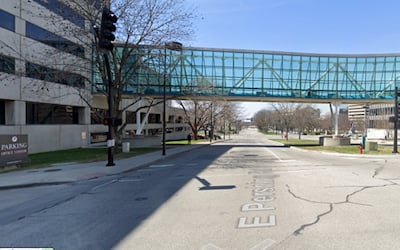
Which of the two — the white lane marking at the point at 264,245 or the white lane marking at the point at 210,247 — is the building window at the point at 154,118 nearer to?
the white lane marking at the point at 210,247

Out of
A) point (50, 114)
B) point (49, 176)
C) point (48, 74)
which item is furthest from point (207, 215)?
point (50, 114)

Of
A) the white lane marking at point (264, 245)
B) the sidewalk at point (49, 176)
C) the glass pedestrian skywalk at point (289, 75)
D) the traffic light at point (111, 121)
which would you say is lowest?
the sidewalk at point (49, 176)

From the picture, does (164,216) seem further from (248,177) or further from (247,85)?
(247,85)

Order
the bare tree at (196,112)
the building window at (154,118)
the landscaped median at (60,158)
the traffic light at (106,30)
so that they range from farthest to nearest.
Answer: the bare tree at (196,112) < the building window at (154,118) < the landscaped median at (60,158) < the traffic light at (106,30)

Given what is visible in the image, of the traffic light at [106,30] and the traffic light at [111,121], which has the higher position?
the traffic light at [106,30]

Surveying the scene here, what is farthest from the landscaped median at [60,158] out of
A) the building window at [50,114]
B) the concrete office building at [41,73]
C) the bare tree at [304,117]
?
the bare tree at [304,117]

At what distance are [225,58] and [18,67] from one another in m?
26.1

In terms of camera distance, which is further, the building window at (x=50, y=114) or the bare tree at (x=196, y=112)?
the bare tree at (x=196, y=112)

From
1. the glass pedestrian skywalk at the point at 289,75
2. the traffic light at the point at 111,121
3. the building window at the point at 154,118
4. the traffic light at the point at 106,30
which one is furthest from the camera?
the building window at the point at 154,118

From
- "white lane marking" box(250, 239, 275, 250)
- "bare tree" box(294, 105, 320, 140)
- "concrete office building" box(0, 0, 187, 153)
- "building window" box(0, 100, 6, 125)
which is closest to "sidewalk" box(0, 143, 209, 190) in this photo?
"white lane marking" box(250, 239, 275, 250)

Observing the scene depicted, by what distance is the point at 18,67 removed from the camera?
22016 millimetres

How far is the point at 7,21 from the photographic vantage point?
21.3 m

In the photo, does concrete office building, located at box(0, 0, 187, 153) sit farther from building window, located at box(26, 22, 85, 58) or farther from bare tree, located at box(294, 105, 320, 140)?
bare tree, located at box(294, 105, 320, 140)

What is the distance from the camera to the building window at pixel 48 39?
2350 cm
